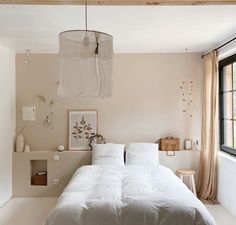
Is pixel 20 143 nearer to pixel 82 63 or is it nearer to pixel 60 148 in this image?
pixel 60 148

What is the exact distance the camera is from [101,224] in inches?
102

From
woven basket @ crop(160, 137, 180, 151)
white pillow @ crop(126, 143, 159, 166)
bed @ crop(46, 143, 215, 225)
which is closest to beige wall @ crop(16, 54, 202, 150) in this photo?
woven basket @ crop(160, 137, 180, 151)

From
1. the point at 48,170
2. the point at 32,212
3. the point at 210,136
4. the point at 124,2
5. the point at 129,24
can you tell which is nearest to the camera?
the point at 124,2

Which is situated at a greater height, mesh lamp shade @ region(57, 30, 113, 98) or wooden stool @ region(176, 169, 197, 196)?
mesh lamp shade @ region(57, 30, 113, 98)

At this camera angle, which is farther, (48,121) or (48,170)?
(48,121)

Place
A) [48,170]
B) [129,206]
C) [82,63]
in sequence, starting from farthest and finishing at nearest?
[48,170], [129,206], [82,63]

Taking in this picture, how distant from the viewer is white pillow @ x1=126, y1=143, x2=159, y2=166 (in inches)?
185

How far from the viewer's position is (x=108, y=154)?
480 centimetres

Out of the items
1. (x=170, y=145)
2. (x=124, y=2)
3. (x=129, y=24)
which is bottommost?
(x=170, y=145)

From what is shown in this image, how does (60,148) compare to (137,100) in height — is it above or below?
below

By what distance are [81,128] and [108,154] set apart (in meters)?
0.74

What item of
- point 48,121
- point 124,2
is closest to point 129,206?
point 124,2

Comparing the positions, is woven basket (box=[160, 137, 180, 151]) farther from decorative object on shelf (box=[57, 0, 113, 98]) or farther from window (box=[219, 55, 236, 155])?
decorative object on shelf (box=[57, 0, 113, 98])

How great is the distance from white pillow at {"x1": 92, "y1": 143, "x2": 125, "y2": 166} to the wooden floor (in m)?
1.01
